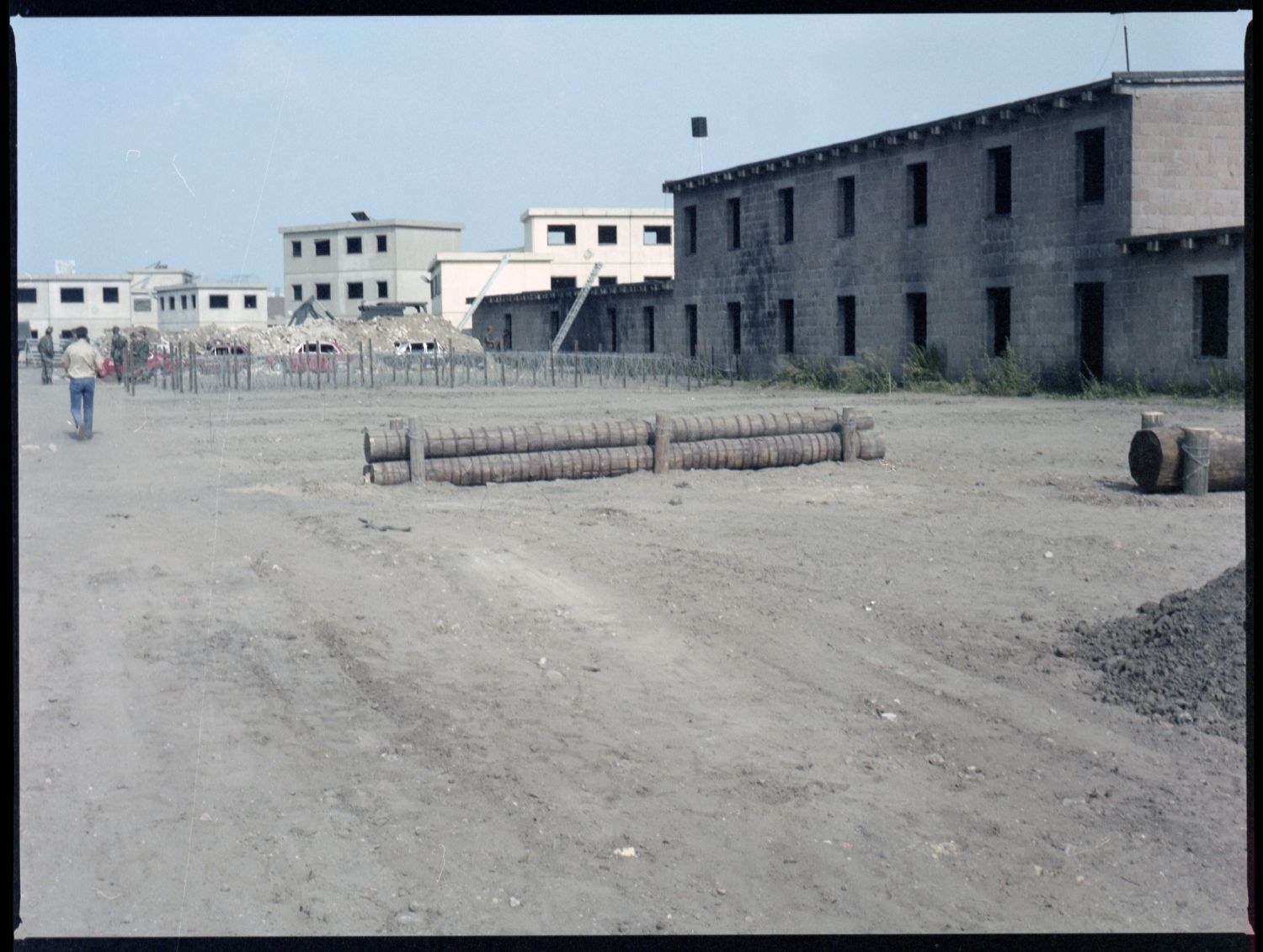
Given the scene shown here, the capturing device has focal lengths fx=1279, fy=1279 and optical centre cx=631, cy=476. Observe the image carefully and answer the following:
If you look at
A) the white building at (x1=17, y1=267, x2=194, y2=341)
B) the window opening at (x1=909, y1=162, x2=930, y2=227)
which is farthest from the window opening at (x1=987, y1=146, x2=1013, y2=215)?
the white building at (x1=17, y1=267, x2=194, y2=341)

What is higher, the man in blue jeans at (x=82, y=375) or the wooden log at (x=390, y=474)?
the man in blue jeans at (x=82, y=375)

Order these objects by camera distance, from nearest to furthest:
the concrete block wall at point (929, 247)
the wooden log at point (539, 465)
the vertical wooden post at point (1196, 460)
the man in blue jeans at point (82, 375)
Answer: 1. the vertical wooden post at point (1196, 460)
2. the wooden log at point (539, 465)
3. the man in blue jeans at point (82, 375)
4. the concrete block wall at point (929, 247)

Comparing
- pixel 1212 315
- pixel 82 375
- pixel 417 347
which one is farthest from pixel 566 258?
pixel 82 375

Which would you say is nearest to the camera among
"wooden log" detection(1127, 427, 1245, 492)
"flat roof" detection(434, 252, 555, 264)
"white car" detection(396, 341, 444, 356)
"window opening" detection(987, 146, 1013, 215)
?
"wooden log" detection(1127, 427, 1245, 492)

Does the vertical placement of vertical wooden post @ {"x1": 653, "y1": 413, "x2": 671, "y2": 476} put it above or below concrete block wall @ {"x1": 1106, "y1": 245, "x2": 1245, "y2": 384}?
below

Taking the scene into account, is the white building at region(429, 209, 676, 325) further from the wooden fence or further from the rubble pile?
the wooden fence

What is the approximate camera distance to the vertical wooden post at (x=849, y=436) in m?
14.7

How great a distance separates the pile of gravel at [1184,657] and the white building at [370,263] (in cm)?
4964

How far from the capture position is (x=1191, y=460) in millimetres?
11742

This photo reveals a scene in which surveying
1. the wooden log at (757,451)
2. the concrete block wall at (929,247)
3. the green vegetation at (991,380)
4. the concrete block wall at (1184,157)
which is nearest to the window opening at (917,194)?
the concrete block wall at (929,247)

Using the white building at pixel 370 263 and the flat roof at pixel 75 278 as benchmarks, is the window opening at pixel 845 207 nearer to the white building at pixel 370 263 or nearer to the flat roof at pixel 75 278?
the flat roof at pixel 75 278

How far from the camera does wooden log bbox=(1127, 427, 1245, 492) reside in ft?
38.7

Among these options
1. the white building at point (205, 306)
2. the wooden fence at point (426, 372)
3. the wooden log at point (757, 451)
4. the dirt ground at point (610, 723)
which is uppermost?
the white building at point (205, 306)

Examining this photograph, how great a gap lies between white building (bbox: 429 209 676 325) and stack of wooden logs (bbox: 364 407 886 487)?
36.9 metres
